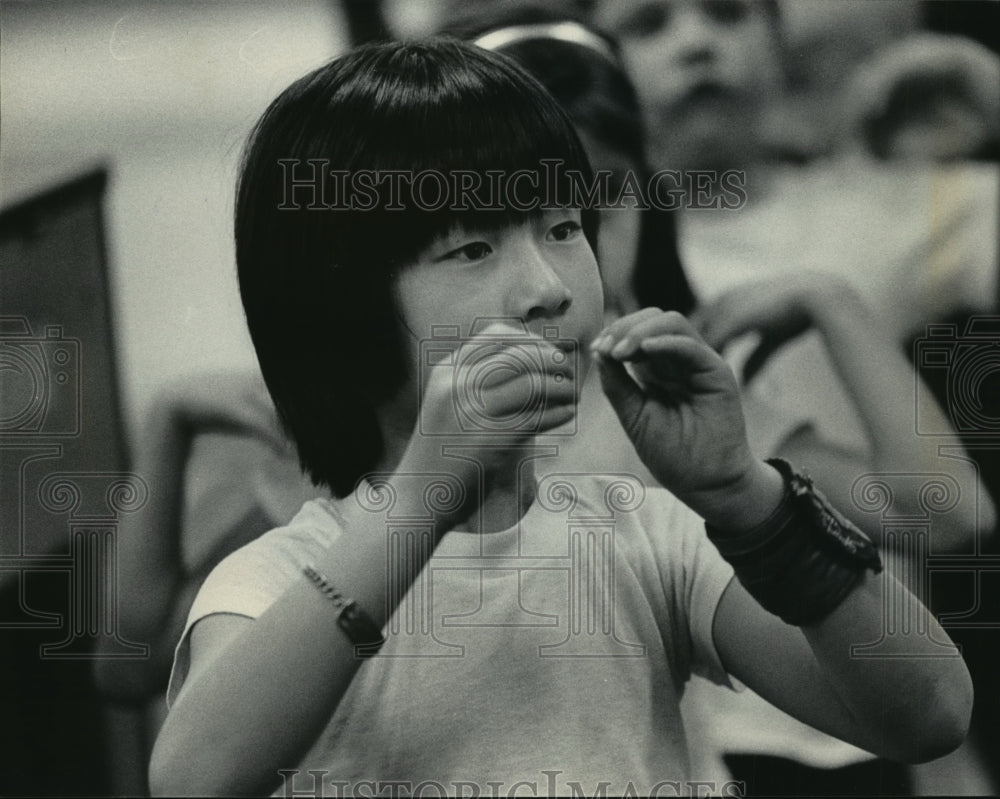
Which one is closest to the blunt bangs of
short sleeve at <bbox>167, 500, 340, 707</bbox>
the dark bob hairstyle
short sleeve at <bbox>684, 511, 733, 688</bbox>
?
the dark bob hairstyle

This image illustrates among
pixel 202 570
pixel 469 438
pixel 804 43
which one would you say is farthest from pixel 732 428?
pixel 202 570

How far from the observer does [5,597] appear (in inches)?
51.1

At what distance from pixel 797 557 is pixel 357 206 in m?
0.56

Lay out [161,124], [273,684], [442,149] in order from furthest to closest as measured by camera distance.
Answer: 1. [161,124]
2. [442,149]
3. [273,684]

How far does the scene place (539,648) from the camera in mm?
1238

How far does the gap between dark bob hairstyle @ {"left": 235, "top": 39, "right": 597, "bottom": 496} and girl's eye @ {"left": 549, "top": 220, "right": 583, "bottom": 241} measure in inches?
1.1

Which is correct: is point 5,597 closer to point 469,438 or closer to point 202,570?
point 202,570

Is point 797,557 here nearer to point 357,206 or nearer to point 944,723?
point 944,723

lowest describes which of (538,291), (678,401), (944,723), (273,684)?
(944,723)

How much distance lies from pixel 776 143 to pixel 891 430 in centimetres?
35

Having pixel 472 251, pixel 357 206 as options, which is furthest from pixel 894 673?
pixel 357 206

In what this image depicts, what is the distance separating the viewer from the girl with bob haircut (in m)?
1.13

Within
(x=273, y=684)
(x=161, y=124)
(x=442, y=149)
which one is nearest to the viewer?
(x=273, y=684)

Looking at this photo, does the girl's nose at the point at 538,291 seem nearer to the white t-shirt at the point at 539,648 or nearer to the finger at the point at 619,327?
the finger at the point at 619,327
